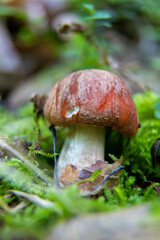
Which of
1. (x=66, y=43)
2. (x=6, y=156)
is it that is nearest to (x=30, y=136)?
(x=6, y=156)

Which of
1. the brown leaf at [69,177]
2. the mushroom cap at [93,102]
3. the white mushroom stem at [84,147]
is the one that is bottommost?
the white mushroom stem at [84,147]

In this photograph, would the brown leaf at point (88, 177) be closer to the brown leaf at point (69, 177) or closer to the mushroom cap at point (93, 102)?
the brown leaf at point (69, 177)

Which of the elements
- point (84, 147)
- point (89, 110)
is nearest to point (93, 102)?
point (89, 110)

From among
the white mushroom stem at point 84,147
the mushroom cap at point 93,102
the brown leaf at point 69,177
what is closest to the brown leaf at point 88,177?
the brown leaf at point 69,177

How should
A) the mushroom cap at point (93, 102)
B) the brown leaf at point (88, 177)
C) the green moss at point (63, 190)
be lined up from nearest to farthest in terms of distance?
the green moss at point (63, 190) < the brown leaf at point (88, 177) < the mushroom cap at point (93, 102)

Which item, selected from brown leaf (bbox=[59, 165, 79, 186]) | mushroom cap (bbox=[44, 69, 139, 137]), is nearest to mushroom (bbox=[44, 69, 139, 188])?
mushroom cap (bbox=[44, 69, 139, 137])

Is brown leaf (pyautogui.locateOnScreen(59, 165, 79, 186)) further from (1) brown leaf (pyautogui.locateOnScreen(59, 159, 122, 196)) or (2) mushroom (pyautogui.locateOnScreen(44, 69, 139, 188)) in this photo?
(2) mushroom (pyautogui.locateOnScreen(44, 69, 139, 188))

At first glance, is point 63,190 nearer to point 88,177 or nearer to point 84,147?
point 88,177

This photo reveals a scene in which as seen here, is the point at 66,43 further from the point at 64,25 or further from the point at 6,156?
the point at 6,156
